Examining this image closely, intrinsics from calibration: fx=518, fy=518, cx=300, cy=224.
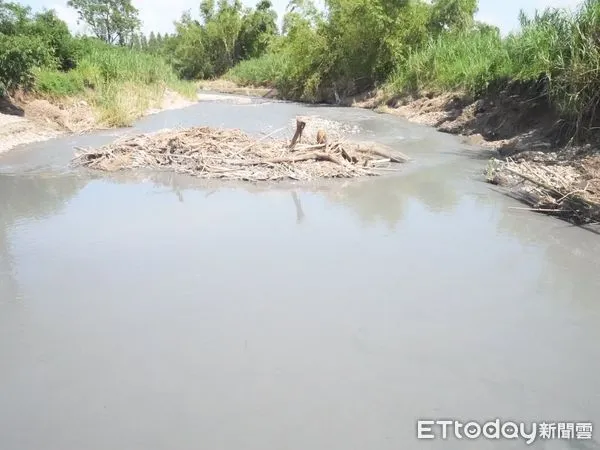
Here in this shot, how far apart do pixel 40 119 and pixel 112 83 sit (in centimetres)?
342

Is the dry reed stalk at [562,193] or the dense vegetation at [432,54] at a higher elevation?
the dense vegetation at [432,54]

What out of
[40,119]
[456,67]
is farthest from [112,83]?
[456,67]

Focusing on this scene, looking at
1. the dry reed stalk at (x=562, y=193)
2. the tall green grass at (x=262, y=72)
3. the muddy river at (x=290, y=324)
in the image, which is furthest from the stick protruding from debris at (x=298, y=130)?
the tall green grass at (x=262, y=72)

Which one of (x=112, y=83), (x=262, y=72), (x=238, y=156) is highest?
(x=262, y=72)

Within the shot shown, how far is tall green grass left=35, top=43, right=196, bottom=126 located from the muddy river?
7.97m

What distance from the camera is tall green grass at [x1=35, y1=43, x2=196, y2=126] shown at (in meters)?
13.9

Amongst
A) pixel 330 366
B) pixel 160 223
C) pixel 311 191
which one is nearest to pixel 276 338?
pixel 330 366

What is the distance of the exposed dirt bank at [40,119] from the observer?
11.6m

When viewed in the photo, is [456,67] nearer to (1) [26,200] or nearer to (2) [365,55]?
(2) [365,55]

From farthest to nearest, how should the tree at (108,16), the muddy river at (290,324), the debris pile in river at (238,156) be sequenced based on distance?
the tree at (108,16) < the debris pile in river at (238,156) < the muddy river at (290,324)

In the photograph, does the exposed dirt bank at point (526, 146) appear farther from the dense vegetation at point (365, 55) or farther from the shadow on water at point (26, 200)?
the shadow on water at point (26, 200)

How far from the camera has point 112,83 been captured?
15695 mm

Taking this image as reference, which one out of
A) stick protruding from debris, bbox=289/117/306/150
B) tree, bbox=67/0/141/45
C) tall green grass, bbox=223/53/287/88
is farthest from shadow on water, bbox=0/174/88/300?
tree, bbox=67/0/141/45

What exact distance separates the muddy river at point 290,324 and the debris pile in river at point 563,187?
24 centimetres
